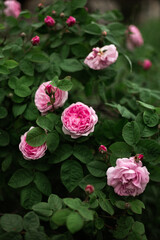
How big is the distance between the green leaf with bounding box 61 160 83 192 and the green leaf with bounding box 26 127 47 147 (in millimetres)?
141

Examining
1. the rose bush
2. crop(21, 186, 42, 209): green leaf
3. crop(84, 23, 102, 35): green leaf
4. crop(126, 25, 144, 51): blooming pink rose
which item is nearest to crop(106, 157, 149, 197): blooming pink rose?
the rose bush

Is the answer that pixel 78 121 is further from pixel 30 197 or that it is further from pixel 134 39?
pixel 134 39

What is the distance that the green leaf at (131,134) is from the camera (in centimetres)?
108

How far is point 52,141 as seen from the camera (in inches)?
42.8

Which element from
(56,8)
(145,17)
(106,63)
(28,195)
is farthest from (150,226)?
(145,17)

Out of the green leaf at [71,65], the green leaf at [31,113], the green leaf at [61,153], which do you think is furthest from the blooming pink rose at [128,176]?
the green leaf at [71,65]

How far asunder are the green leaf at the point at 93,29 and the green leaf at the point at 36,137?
2.03 feet

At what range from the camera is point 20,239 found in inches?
36.2

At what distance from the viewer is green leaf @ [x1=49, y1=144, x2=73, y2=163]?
1.12m

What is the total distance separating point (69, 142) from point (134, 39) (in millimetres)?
1160

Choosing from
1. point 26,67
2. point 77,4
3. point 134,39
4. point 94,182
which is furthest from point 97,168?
point 134,39

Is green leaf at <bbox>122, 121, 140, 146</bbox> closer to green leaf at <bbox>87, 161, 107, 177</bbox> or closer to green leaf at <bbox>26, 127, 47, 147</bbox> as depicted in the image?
green leaf at <bbox>87, 161, 107, 177</bbox>

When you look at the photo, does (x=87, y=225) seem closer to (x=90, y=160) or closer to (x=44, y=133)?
(x=90, y=160)

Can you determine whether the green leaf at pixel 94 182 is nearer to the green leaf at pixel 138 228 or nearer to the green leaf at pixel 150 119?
the green leaf at pixel 138 228
